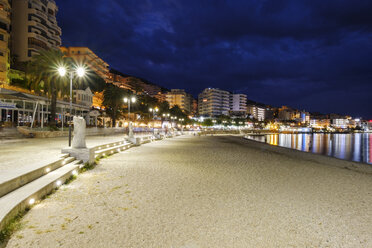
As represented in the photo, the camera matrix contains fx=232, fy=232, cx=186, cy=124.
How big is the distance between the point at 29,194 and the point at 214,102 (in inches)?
6478

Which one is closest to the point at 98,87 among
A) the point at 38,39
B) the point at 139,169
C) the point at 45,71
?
the point at 38,39

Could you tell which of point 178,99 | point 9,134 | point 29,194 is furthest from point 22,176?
point 178,99

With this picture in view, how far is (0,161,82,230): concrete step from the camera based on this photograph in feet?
13.7

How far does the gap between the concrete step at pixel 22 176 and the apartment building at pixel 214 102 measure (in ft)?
518

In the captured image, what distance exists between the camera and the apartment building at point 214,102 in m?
167

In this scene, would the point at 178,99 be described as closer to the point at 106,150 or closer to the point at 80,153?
the point at 106,150

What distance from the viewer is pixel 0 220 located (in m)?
3.73

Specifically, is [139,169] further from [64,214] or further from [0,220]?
[0,220]

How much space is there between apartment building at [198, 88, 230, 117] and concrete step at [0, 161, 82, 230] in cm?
15826

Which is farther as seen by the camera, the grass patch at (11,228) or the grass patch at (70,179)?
the grass patch at (70,179)

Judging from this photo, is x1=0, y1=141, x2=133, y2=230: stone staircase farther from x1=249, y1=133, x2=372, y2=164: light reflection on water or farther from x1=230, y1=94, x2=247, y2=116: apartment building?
x1=230, y1=94, x2=247, y2=116: apartment building

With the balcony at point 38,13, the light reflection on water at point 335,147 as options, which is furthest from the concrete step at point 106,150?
the balcony at point 38,13

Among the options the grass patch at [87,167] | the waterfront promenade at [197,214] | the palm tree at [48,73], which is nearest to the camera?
the waterfront promenade at [197,214]

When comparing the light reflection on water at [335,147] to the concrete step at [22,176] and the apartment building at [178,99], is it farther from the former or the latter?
the apartment building at [178,99]
